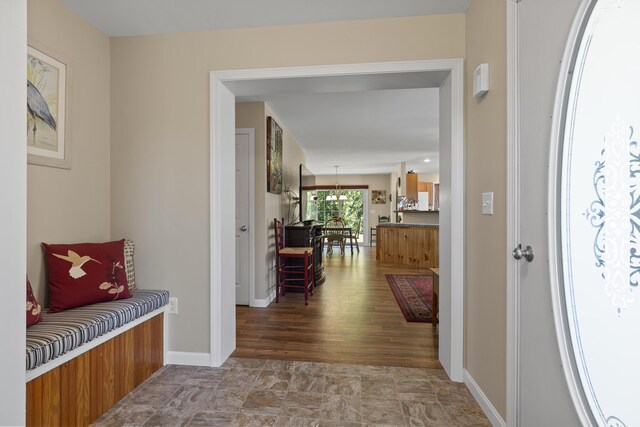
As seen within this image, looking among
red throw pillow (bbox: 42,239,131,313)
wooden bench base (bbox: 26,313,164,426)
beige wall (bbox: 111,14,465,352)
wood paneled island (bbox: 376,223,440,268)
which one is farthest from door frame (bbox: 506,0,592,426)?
wood paneled island (bbox: 376,223,440,268)

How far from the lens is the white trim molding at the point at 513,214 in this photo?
55.5 inches

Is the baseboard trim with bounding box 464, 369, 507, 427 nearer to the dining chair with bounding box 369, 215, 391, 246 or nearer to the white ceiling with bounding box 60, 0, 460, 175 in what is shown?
the white ceiling with bounding box 60, 0, 460, 175

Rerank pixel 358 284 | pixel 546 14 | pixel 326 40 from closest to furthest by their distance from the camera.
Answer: pixel 546 14
pixel 326 40
pixel 358 284

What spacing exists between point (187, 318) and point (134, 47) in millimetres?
2115

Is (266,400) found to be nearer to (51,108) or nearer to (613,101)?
(613,101)

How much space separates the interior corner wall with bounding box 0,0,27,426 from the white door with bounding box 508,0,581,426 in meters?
1.95

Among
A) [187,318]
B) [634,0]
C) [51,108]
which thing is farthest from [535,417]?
[51,108]

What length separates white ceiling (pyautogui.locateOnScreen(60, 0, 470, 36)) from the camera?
79.0 inches

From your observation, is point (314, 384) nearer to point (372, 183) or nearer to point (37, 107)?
point (37, 107)

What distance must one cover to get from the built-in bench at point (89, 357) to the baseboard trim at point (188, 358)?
11 centimetres

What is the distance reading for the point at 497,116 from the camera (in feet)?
5.25

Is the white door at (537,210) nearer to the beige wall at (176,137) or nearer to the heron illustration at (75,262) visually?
the beige wall at (176,137)

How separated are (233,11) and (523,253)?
228 cm

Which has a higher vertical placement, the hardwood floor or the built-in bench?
the built-in bench
